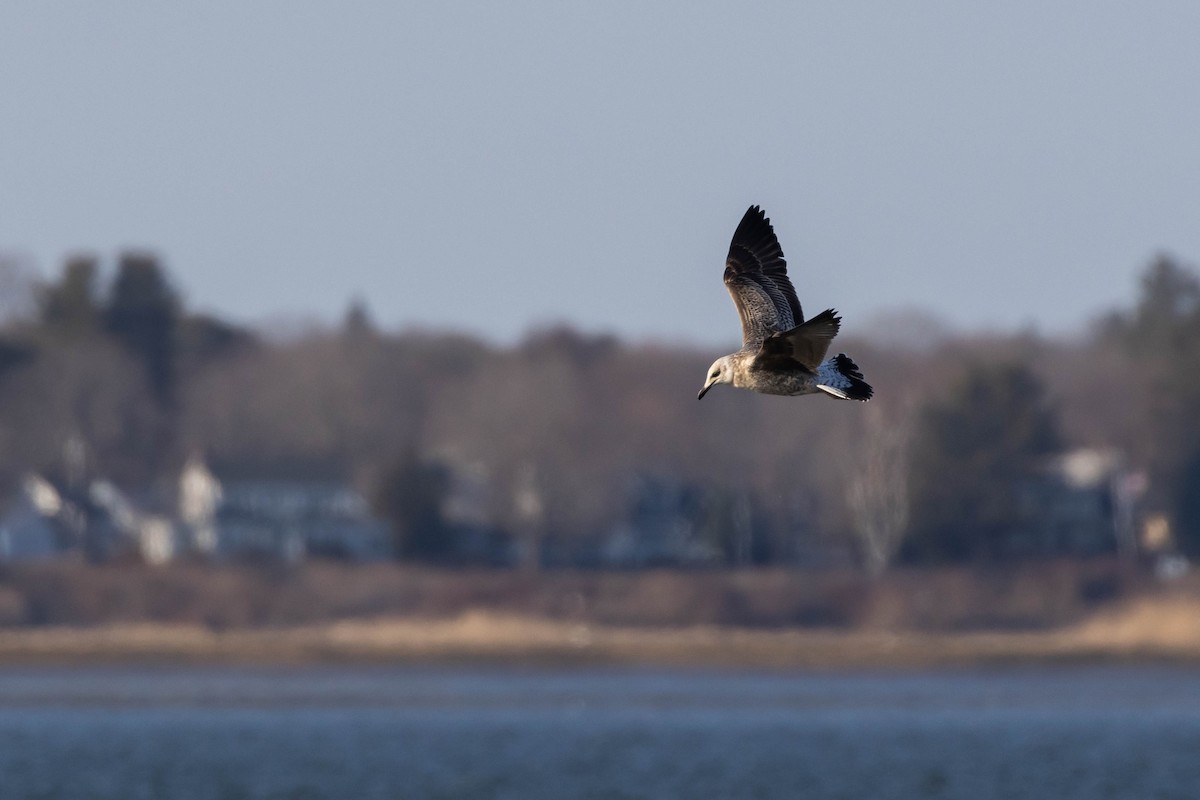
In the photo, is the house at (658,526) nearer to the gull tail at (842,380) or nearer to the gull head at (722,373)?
the gull head at (722,373)

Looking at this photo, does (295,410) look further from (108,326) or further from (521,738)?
(521,738)

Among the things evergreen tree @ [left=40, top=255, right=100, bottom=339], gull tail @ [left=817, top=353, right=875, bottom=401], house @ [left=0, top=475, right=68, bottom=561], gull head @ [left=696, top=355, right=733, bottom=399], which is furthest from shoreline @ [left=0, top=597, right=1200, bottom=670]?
gull tail @ [left=817, top=353, right=875, bottom=401]

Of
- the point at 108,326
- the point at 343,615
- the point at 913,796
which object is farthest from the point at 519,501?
the point at 913,796

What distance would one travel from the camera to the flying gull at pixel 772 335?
59.6ft

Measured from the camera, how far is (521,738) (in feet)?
190

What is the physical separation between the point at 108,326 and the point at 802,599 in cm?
4264

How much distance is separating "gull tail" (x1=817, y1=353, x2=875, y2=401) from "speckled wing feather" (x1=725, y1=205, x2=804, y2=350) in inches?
30.6

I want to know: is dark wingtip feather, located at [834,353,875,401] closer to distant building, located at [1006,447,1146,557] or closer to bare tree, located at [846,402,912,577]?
bare tree, located at [846,402,912,577]

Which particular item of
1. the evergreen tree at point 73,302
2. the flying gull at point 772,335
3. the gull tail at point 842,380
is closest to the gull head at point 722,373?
the flying gull at point 772,335

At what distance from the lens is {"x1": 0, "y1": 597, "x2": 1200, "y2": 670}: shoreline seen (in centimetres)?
7169

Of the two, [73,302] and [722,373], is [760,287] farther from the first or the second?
[73,302]

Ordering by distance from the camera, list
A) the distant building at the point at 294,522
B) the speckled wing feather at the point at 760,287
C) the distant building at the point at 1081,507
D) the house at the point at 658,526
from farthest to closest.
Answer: the house at the point at 658,526, the distant building at the point at 294,522, the distant building at the point at 1081,507, the speckled wing feather at the point at 760,287

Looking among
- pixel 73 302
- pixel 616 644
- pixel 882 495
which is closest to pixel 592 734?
pixel 616 644

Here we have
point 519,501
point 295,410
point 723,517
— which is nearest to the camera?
point 723,517
